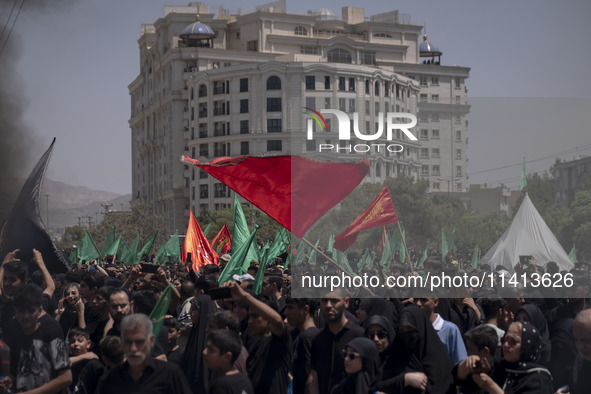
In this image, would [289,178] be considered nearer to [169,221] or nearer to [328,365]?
[328,365]

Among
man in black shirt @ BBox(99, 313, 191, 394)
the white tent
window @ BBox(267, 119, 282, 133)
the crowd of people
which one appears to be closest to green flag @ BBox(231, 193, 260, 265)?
the white tent

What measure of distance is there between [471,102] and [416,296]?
3.18m

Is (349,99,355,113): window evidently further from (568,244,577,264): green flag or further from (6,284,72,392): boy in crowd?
(6,284,72,392): boy in crowd

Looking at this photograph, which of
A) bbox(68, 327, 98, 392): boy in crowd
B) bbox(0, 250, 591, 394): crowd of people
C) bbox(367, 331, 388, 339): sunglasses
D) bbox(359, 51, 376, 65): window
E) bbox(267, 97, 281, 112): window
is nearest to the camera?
bbox(0, 250, 591, 394): crowd of people

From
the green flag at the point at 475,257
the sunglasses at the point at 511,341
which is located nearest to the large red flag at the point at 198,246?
the green flag at the point at 475,257

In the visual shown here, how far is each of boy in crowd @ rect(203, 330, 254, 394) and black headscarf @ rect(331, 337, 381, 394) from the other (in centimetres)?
80

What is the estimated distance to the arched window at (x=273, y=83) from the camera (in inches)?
3278

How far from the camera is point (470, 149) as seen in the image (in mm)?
9891

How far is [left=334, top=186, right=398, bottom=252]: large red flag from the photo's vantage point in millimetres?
10328

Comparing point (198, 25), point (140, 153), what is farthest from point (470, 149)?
point (140, 153)

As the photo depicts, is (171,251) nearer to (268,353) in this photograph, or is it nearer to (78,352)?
(78,352)

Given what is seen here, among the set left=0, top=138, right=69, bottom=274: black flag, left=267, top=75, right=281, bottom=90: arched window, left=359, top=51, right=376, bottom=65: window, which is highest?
left=359, top=51, right=376, bottom=65: window

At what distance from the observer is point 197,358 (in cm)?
770

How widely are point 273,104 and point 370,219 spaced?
7426cm
